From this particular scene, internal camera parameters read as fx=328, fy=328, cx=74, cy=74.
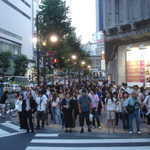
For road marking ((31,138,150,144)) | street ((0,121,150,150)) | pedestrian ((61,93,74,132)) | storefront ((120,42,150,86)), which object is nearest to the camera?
street ((0,121,150,150))

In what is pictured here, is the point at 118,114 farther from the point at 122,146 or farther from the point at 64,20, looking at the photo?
the point at 64,20

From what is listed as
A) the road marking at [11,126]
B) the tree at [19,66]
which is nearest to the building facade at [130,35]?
the road marking at [11,126]

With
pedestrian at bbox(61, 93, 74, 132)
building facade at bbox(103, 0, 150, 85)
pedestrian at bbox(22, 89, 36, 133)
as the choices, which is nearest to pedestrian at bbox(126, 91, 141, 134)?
pedestrian at bbox(61, 93, 74, 132)

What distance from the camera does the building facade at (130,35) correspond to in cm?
2319

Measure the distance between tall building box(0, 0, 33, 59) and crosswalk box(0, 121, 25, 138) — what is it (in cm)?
5503

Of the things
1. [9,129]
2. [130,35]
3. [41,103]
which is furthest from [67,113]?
[130,35]

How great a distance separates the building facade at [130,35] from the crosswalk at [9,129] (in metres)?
11.7

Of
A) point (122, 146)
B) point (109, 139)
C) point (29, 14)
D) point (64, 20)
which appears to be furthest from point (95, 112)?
point (29, 14)

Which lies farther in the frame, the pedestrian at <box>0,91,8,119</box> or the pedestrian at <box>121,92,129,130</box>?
the pedestrian at <box>0,91,8,119</box>

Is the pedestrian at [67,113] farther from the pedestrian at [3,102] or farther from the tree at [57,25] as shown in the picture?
the tree at [57,25]

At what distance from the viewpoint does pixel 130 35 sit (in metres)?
24.6

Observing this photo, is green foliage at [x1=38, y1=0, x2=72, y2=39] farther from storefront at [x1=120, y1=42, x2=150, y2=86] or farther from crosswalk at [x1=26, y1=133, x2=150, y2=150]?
crosswalk at [x1=26, y1=133, x2=150, y2=150]

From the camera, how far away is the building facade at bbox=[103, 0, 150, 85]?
913 inches

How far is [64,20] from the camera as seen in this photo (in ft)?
→ 154
